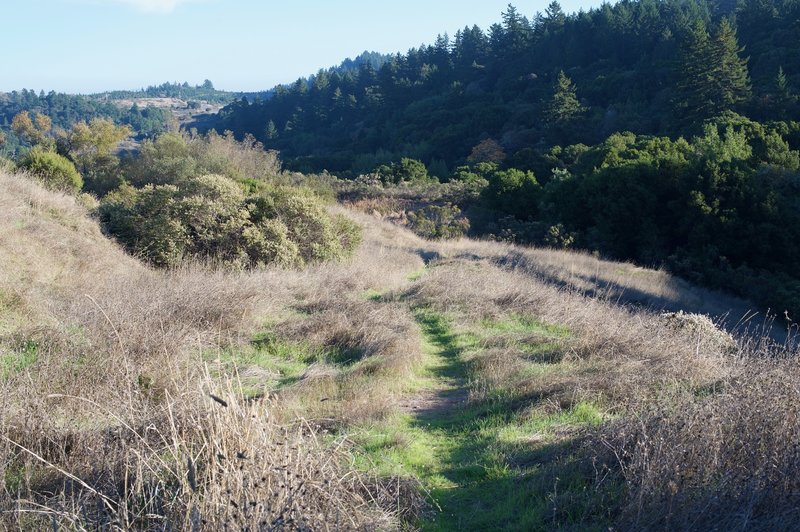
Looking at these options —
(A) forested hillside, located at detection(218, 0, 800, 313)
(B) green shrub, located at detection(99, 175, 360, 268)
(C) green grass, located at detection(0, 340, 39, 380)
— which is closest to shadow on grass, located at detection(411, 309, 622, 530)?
(C) green grass, located at detection(0, 340, 39, 380)

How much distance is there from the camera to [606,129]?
46.2m

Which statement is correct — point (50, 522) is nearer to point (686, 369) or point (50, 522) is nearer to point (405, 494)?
point (405, 494)

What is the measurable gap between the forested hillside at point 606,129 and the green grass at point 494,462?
14.2m

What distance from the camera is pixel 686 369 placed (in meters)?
6.23

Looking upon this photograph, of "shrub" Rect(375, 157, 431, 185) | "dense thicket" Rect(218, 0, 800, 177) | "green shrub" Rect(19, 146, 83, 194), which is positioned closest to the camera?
"green shrub" Rect(19, 146, 83, 194)

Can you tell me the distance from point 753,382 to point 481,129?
173 feet

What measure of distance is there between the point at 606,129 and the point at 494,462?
4506cm

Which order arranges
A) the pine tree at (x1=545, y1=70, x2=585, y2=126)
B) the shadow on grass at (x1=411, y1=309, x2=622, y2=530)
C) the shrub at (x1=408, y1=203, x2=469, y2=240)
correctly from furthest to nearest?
the pine tree at (x1=545, y1=70, x2=585, y2=126) < the shrub at (x1=408, y1=203, x2=469, y2=240) < the shadow on grass at (x1=411, y1=309, x2=622, y2=530)

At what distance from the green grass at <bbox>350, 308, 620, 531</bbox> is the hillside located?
2cm

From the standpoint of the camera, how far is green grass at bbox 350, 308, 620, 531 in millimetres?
3902

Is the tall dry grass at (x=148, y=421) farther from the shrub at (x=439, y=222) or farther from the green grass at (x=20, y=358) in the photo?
the shrub at (x=439, y=222)

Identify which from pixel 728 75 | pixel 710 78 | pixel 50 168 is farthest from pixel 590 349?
pixel 728 75

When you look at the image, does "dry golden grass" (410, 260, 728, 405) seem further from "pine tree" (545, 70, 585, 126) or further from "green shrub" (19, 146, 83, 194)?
"pine tree" (545, 70, 585, 126)

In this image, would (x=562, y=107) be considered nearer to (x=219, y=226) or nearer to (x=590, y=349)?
(x=219, y=226)
